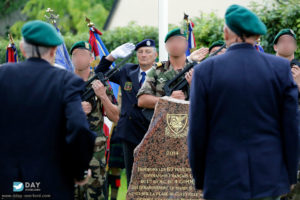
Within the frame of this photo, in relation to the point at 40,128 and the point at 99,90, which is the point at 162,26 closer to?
the point at 99,90

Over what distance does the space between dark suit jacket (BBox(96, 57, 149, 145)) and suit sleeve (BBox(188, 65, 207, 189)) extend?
3130 millimetres

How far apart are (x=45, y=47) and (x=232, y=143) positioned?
1.51m

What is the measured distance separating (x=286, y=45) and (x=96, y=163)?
107 inches

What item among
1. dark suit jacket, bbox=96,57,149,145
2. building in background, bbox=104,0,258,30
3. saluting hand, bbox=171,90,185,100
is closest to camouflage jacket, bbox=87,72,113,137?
dark suit jacket, bbox=96,57,149,145

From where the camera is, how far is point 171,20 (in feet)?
69.9

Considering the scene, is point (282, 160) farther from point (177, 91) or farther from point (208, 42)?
point (208, 42)

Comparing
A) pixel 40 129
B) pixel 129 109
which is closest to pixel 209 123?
pixel 40 129

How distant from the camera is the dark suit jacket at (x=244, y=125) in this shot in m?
3.86

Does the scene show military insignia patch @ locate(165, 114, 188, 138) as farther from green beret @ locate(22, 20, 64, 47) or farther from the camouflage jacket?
green beret @ locate(22, 20, 64, 47)

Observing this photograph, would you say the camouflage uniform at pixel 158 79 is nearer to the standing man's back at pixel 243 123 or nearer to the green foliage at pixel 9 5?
the standing man's back at pixel 243 123

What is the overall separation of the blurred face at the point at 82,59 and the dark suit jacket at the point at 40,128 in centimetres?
298

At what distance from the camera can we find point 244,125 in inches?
152

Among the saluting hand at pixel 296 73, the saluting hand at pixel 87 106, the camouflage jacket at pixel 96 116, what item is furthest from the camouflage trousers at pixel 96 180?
the saluting hand at pixel 296 73

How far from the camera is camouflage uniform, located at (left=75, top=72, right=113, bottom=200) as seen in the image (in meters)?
6.74
